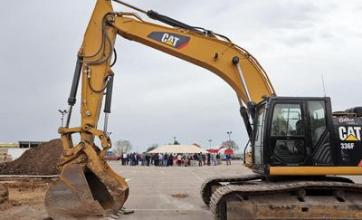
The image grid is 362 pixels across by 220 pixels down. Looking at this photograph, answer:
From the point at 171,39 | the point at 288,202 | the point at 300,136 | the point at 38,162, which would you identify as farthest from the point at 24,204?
the point at 38,162

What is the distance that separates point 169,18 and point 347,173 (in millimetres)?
6034

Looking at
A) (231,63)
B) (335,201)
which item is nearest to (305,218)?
(335,201)

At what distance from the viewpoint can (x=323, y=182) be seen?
9836 millimetres

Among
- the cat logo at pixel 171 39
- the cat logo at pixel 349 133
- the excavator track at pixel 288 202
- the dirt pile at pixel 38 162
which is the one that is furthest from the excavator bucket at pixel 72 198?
the dirt pile at pixel 38 162

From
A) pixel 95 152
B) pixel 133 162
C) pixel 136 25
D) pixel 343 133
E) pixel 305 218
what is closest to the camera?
pixel 305 218

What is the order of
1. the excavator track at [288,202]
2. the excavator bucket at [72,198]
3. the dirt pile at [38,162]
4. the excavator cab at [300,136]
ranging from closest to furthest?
1. the excavator track at [288,202]
2. the excavator cab at [300,136]
3. the excavator bucket at [72,198]
4. the dirt pile at [38,162]

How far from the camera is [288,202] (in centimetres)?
966

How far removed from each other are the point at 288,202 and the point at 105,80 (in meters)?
5.68

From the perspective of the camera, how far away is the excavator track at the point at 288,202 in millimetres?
9539

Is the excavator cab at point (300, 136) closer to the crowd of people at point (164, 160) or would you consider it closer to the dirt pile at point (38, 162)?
the dirt pile at point (38, 162)

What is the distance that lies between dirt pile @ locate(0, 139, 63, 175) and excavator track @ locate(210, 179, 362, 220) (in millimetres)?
21368

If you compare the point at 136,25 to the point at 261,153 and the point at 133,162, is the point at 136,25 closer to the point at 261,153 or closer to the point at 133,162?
the point at 261,153

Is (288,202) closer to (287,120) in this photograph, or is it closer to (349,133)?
(287,120)

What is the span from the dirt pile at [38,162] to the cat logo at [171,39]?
61.1 feet
